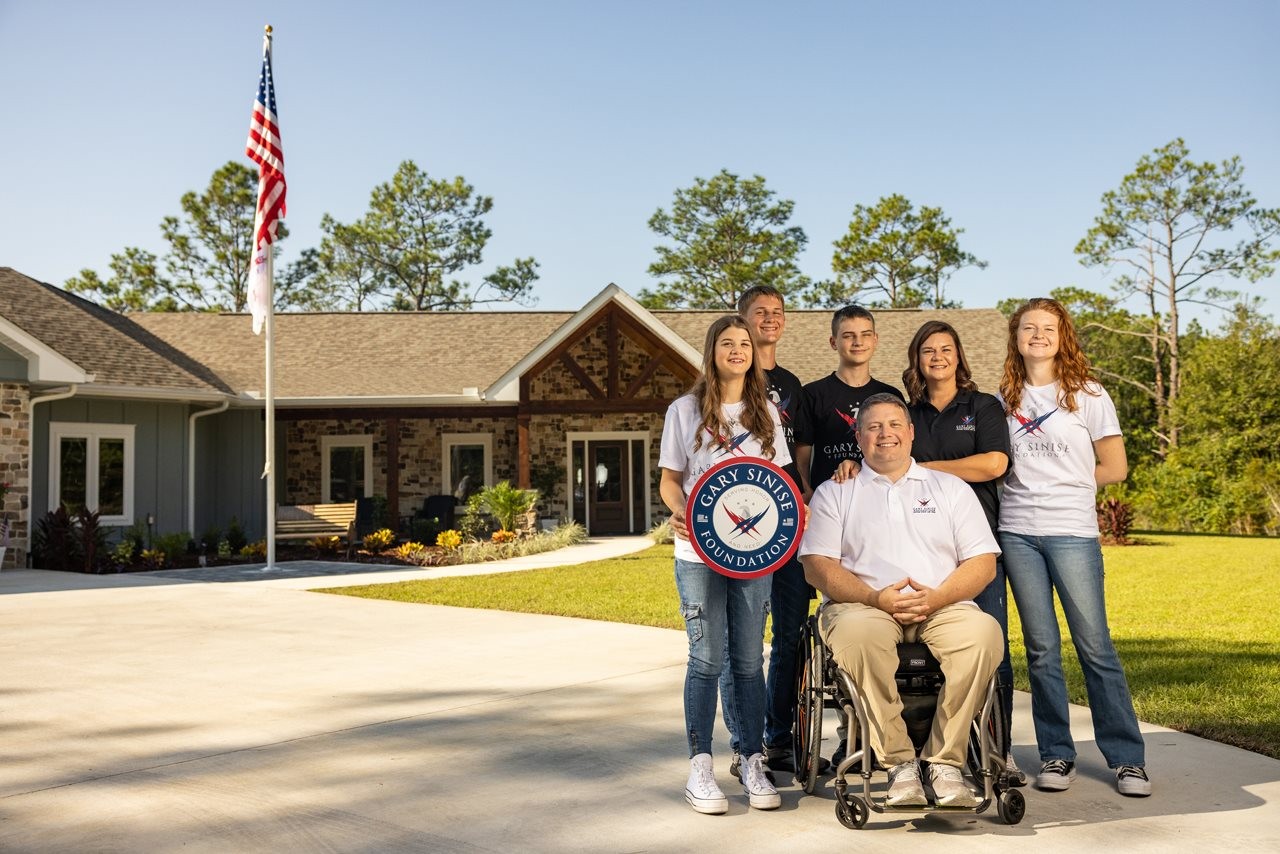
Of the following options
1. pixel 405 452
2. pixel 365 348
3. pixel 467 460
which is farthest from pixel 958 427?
pixel 365 348

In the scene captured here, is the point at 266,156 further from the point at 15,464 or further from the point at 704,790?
the point at 704,790

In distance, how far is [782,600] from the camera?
448 centimetres

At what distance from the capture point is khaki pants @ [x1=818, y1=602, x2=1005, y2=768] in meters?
3.65

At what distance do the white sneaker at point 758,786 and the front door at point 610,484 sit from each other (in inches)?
676

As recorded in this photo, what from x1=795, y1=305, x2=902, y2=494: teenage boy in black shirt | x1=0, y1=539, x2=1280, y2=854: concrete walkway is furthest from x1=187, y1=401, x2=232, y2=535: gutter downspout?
x1=795, y1=305, x2=902, y2=494: teenage boy in black shirt

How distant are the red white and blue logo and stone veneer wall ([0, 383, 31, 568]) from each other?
1373cm

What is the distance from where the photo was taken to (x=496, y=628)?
880 centimetres

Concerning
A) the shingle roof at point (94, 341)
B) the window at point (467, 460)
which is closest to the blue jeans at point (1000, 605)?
the shingle roof at point (94, 341)

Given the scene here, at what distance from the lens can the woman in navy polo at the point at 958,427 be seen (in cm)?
420

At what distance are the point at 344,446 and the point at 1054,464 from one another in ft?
61.2

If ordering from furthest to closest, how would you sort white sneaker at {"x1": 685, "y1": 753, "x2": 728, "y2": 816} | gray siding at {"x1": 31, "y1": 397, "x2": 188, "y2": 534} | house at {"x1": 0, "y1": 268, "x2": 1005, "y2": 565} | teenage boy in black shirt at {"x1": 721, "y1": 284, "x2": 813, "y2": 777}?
house at {"x1": 0, "y1": 268, "x2": 1005, "y2": 565}
gray siding at {"x1": 31, "y1": 397, "x2": 188, "y2": 534}
teenage boy in black shirt at {"x1": 721, "y1": 284, "x2": 813, "y2": 777}
white sneaker at {"x1": 685, "y1": 753, "x2": 728, "y2": 816}

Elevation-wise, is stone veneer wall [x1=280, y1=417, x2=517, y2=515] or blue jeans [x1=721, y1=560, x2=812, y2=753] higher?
stone veneer wall [x1=280, y1=417, x2=517, y2=515]

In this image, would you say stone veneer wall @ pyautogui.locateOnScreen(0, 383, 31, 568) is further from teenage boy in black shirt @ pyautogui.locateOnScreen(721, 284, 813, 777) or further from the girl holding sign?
the girl holding sign

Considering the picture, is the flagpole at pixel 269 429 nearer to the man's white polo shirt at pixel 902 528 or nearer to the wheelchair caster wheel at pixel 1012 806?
the man's white polo shirt at pixel 902 528
